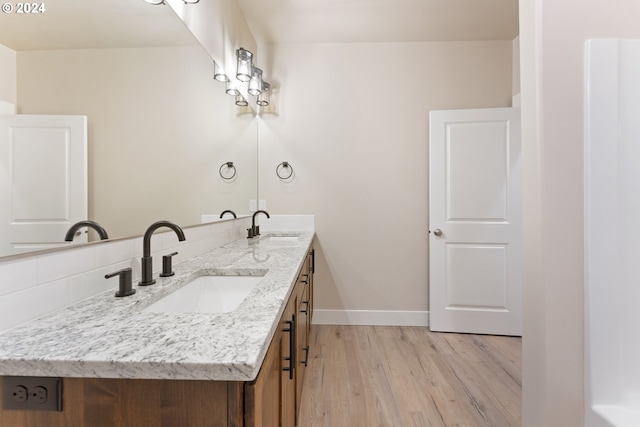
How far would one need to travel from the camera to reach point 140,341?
0.64 metres

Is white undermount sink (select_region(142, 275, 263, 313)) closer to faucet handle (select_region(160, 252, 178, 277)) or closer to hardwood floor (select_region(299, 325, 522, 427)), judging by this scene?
faucet handle (select_region(160, 252, 178, 277))

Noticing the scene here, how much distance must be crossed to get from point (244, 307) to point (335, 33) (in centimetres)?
277

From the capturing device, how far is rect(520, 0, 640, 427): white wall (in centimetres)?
108

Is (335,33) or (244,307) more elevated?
(335,33)

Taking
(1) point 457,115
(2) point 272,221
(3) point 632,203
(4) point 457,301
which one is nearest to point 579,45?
(3) point 632,203

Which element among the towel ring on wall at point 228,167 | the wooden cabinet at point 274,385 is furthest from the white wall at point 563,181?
the towel ring on wall at point 228,167

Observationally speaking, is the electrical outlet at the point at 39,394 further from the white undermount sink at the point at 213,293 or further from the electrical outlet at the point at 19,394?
the white undermount sink at the point at 213,293

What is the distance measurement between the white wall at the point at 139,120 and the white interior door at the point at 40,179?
0.04 metres

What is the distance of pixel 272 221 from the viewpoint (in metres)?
2.99

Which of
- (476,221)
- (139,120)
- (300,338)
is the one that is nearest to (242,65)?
(139,120)

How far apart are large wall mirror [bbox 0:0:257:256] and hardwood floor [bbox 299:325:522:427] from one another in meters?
1.37

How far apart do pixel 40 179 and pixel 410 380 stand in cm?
218

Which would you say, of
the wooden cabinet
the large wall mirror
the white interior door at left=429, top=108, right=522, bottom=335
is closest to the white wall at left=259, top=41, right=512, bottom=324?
the white interior door at left=429, top=108, right=522, bottom=335

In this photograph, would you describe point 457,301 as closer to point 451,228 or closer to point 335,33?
point 451,228
